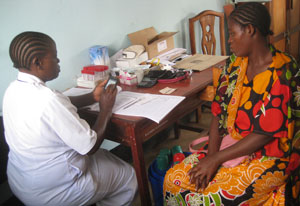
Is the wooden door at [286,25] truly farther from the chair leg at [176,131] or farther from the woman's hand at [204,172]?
the woman's hand at [204,172]

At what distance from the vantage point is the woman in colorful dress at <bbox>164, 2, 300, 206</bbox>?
1.10 m

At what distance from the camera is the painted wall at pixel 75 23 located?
1.63 meters

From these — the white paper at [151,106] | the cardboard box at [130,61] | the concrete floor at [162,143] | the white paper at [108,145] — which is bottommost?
the concrete floor at [162,143]

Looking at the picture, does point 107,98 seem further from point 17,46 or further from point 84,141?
point 17,46

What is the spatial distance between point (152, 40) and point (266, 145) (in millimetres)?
1496

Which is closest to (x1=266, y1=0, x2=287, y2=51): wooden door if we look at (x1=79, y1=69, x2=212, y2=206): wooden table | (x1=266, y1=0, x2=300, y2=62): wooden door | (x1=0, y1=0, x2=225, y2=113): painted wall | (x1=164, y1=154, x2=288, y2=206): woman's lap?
(x1=266, y1=0, x2=300, y2=62): wooden door

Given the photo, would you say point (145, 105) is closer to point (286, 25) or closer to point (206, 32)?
point (206, 32)

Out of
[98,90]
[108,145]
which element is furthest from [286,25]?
[98,90]

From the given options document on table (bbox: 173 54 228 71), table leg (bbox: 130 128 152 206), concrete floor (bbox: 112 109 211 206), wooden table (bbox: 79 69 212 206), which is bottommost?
concrete floor (bbox: 112 109 211 206)

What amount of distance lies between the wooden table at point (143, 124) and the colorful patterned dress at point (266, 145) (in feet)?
0.86

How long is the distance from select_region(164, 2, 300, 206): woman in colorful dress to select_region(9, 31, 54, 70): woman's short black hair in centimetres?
80

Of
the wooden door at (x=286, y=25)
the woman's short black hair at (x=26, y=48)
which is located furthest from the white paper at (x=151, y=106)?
the wooden door at (x=286, y=25)

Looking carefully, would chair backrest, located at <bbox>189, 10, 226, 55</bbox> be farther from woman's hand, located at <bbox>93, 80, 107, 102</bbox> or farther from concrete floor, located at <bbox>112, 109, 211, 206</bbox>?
woman's hand, located at <bbox>93, 80, 107, 102</bbox>

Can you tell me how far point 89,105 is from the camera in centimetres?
157
